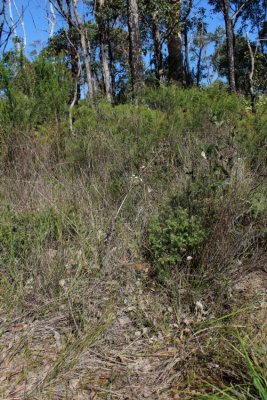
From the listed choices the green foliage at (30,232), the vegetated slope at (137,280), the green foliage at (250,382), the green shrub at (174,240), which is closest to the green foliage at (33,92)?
the vegetated slope at (137,280)

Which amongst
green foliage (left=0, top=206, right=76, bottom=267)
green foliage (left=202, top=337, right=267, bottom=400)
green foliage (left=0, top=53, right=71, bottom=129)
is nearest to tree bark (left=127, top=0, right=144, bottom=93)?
green foliage (left=0, top=53, right=71, bottom=129)

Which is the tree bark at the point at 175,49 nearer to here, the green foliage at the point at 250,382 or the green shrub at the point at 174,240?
the green shrub at the point at 174,240

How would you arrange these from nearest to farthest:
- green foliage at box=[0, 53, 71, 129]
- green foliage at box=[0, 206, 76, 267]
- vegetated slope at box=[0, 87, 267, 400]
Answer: vegetated slope at box=[0, 87, 267, 400] → green foliage at box=[0, 206, 76, 267] → green foliage at box=[0, 53, 71, 129]

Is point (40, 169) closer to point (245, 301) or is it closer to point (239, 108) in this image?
point (245, 301)

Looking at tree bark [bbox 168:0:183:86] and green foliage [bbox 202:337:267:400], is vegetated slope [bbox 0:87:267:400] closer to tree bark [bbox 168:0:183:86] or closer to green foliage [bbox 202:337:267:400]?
green foliage [bbox 202:337:267:400]

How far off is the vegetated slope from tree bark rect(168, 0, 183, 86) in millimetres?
8512

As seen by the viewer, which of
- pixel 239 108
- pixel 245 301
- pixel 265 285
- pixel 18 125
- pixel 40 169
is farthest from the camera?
pixel 239 108

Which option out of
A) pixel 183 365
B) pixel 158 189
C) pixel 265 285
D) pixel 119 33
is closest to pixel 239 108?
pixel 158 189

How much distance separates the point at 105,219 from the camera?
3.15 m

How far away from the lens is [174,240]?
263 cm

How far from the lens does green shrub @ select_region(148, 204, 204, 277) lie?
8.66 feet

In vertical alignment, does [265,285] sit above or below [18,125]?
below

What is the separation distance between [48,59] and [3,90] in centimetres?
115

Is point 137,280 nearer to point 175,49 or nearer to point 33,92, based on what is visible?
point 33,92
